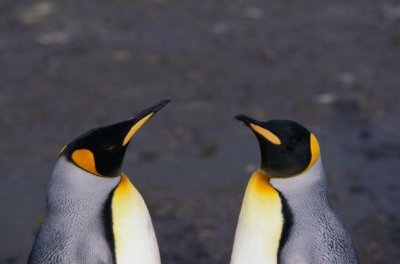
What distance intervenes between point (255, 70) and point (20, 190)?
2577 millimetres

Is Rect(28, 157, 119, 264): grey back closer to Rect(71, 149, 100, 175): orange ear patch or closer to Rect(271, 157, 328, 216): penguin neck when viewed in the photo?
Rect(71, 149, 100, 175): orange ear patch

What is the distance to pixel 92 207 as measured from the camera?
11.1ft

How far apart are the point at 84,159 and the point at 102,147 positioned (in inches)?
3.5

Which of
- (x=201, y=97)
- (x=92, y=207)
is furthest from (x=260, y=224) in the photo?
(x=201, y=97)

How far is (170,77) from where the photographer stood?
719 cm

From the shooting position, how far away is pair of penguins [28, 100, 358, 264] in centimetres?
334

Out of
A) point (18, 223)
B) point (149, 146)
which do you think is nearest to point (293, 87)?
point (149, 146)

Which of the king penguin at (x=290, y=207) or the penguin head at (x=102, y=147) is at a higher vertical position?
the penguin head at (x=102, y=147)

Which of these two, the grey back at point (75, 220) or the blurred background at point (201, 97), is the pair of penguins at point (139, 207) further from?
the blurred background at point (201, 97)

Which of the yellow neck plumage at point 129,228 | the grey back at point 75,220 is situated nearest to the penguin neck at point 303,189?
the yellow neck plumage at point 129,228

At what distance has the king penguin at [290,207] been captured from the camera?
335cm

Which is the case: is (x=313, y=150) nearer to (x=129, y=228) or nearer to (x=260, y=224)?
(x=260, y=224)

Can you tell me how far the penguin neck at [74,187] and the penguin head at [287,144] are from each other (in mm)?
670

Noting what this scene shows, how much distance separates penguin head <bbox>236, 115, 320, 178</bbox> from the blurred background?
170 cm
